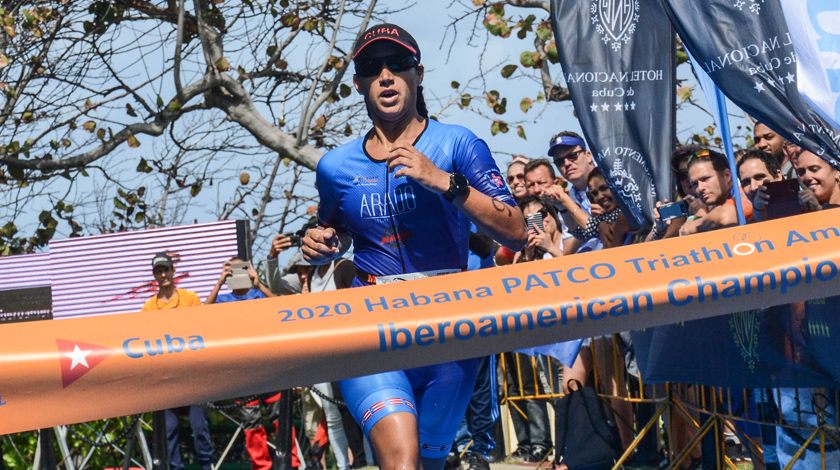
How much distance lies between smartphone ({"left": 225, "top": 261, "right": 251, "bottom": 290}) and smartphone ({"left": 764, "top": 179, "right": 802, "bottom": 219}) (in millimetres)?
4426

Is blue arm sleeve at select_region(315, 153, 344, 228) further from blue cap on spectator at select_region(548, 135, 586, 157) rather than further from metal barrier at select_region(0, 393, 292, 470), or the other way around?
Answer: blue cap on spectator at select_region(548, 135, 586, 157)

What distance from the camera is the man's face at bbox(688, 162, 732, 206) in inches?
217

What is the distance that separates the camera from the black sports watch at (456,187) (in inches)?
135

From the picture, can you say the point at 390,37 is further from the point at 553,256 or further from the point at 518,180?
the point at 518,180

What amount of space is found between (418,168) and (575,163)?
160 inches

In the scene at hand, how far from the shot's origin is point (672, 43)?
604 cm

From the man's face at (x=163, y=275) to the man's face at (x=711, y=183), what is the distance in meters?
4.59

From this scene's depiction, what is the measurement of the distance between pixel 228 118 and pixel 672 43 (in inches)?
246

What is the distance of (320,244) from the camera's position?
381cm

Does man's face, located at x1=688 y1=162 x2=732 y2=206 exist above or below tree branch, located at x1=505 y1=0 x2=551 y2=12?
below

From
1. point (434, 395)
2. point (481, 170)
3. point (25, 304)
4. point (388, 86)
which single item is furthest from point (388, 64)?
point (25, 304)

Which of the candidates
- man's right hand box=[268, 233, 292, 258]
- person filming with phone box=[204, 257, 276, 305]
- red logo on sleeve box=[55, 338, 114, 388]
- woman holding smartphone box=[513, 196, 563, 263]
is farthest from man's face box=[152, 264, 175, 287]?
red logo on sleeve box=[55, 338, 114, 388]

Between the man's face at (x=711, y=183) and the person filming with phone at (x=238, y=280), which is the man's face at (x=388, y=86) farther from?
the person filming with phone at (x=238, y=280)

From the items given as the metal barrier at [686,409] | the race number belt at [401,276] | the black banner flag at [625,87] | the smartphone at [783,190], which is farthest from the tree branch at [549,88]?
the race number belt at [401,276]
